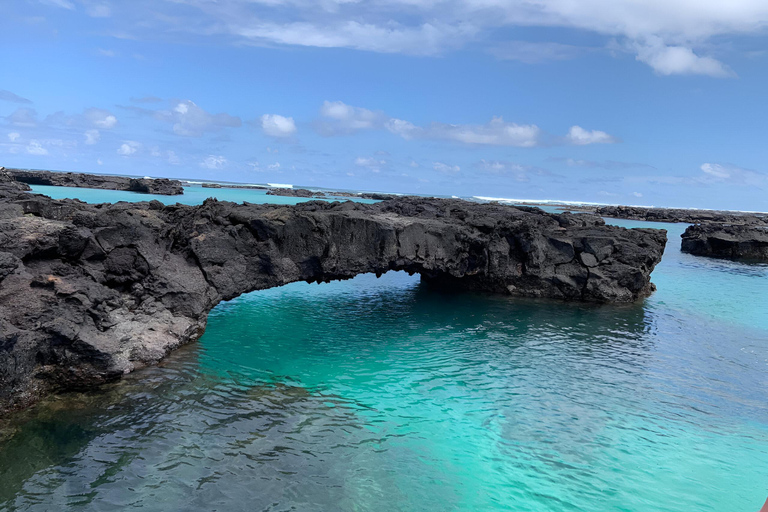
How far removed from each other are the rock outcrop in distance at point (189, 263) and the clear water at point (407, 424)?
107cm

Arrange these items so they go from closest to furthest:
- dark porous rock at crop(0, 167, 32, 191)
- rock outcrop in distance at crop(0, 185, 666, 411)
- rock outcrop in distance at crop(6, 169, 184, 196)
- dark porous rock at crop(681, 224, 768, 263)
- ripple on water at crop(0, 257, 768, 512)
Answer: ripple on water at crop(0, 257, 768, 512), rock outcrop in distance at crop(0, 185, 666, 411), dark porous rock at crop(0, 167, 32, 191), dark porous rock at crop(681, 224, 768, 263), rock outcrop in distance at crop(6, 169, 184, 196)

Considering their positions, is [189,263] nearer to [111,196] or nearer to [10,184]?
[10,184]

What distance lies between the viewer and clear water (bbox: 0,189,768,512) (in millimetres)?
9773

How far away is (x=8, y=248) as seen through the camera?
12.5 meters

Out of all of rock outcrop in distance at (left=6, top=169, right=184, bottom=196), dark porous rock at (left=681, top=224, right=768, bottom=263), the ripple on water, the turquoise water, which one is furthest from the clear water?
rock outcrop in distance at (left=6, top=169, right=184, bottom=196)

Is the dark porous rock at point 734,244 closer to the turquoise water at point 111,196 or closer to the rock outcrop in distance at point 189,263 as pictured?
the rock outcrop in distance at point 189,263

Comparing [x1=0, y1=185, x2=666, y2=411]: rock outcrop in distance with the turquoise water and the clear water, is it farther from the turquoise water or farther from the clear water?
the turquoise water

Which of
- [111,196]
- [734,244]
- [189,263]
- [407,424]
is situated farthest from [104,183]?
[734,244]

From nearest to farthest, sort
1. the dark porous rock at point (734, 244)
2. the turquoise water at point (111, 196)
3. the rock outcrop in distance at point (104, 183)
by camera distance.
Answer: the dark porous rock at point (734, 244) < the turquoise water at point (111, 196) < the rock outcrop in distance at point (104, 183)

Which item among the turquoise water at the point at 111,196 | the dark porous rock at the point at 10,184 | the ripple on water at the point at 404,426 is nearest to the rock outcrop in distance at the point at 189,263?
the ripple on water at the point at 404,426

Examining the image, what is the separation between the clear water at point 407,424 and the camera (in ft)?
32.1

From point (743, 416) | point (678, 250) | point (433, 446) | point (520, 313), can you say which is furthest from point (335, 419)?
point (678, 250)

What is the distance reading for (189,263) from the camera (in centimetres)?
1669

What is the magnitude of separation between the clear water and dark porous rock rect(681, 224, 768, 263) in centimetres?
3811
